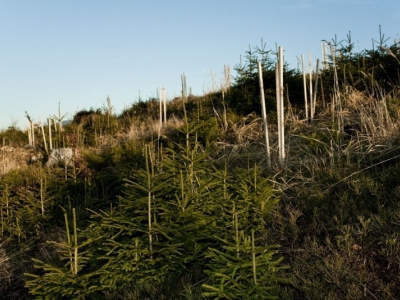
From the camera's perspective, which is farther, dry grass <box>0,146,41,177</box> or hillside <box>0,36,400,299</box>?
dry grass <box>0,146,41,177</box>

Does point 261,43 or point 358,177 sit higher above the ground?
point 261,43

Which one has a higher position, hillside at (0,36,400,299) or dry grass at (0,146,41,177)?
dry grass at (0,146,41,177)

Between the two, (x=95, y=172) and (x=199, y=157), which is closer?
(x=199, y=157)

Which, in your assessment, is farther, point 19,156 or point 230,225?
point 19,156

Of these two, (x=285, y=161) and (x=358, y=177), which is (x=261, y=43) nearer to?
(x=285, y=161)

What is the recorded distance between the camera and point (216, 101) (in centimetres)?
1310

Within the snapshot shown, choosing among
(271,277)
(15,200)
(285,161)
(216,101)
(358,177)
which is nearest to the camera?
(271,277)

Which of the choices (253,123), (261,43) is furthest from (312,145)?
(261,43)

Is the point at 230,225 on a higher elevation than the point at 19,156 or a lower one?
lower

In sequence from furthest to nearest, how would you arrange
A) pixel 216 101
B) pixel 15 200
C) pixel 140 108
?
1. pixel 140 108
2. pixel 216 101
3. pixel 15 200

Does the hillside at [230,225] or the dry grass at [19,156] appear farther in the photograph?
the dry grass at [19,156]

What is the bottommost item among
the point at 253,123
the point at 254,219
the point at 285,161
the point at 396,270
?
the point at 396,270

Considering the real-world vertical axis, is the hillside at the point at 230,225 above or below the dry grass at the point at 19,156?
below

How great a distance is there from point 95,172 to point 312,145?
4.97 meters
